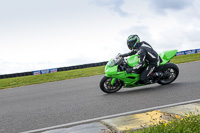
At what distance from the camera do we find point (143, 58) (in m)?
7.39

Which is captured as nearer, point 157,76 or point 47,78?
point 157,76

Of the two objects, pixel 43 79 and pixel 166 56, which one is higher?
pixel 166 56

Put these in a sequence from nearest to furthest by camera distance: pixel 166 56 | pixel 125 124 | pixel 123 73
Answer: pixel 125 124
pixel 123 73
pixel 166 56

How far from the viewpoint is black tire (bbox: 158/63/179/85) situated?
7.72 meters

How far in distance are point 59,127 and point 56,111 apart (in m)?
1.50

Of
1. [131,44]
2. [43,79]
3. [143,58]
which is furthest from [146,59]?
[43,79]

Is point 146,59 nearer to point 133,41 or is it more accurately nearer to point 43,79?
point 133,41

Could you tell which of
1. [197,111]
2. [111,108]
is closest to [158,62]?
[111,108]

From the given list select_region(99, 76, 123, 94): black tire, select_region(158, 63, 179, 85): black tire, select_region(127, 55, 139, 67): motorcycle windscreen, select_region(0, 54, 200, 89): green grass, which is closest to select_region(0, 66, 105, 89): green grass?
select_region(0, 54, 200, 89): green grass

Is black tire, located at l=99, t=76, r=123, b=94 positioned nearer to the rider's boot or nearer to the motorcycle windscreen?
the motorcycle windscreen

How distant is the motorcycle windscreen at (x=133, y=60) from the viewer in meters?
7.49

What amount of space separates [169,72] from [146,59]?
3.14ft

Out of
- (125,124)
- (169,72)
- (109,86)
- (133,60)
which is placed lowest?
(125,124)

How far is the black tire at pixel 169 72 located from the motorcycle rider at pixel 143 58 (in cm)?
29
